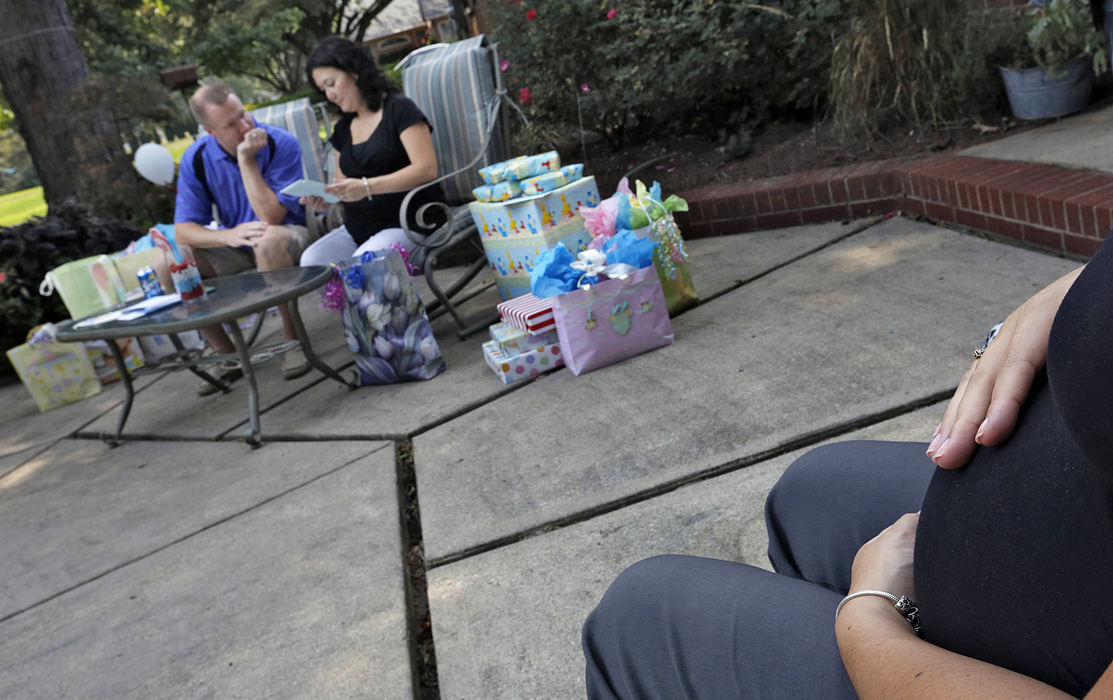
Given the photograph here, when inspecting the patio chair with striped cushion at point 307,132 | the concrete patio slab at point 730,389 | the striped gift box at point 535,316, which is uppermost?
the patio chair with striped cushion at point 307,132

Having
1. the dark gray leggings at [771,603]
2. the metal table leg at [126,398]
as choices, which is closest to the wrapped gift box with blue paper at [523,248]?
the metal table leg at [126,398]

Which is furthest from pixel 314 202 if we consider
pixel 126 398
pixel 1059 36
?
pixel 1059 36

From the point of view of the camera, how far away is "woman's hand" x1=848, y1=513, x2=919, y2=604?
99cm

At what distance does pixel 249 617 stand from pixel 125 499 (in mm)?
1267

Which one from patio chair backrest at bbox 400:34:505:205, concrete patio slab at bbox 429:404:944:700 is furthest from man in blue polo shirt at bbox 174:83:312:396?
concrete patio slab at bbox 429:404:944:700

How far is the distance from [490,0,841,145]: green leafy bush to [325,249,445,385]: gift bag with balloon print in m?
2.28

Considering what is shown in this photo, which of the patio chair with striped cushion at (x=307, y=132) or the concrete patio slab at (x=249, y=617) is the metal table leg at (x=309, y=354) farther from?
the patio chair with striped cushion at (x=307, y=132)

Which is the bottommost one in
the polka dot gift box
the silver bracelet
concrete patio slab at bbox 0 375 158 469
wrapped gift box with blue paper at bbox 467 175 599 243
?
the polka dot gift box

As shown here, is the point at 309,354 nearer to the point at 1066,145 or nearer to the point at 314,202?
the point at 314,202

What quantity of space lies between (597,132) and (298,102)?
6.05 feet

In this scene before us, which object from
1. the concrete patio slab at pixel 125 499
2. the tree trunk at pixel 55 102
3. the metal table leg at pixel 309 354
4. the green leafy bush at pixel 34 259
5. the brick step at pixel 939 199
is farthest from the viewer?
the tree trunk at pixel 55 102

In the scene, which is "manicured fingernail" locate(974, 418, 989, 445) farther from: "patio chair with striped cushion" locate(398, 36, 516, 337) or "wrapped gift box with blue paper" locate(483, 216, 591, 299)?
"patio chair with striped cushion" locate(398, 36, 516, 337)

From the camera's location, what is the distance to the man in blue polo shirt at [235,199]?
430 cm

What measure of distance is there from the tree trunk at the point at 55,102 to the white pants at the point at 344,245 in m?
3.67
